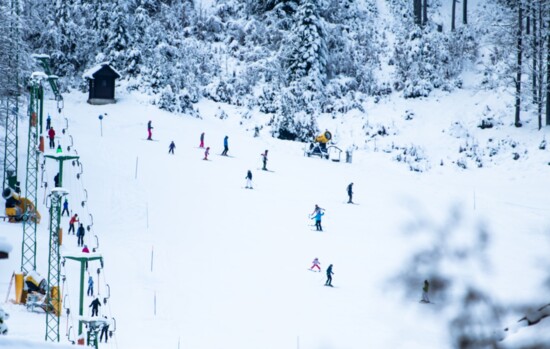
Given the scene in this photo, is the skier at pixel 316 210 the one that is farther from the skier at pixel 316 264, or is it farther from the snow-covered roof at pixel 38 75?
the snow-covered roof at pixel 38 75

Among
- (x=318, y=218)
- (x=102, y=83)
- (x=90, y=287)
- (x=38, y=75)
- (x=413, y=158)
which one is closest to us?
(x=90, y=287)

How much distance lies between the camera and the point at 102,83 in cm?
4975

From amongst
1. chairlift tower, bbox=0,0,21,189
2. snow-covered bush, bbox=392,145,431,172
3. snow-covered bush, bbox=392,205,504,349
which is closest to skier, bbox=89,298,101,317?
chairlift tower, bbox=0,0,21,189

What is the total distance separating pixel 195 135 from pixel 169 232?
15516 mm

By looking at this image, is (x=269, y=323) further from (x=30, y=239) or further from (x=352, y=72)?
(x=352, y=72)

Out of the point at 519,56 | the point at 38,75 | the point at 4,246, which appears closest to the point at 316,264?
the point at 38,75

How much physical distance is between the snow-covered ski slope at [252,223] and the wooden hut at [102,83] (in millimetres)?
828

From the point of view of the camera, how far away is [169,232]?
30.0 meters

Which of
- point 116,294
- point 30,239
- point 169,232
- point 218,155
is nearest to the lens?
point 116,294

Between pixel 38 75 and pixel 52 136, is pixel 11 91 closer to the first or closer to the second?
pixel 52 136

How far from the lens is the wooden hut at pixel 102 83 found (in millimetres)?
49062

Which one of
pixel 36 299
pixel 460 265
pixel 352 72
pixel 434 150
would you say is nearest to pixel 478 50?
pixel 352 72

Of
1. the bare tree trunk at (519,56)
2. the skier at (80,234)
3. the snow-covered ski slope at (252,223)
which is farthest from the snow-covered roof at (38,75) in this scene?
the bare tree trunk at (519,56)

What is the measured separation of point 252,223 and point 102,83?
22183 mm
